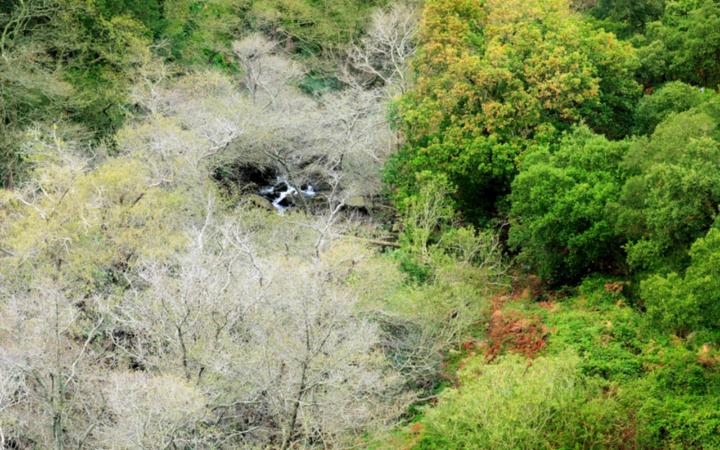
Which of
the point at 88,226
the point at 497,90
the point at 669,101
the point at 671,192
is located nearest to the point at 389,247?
the point at 497,90

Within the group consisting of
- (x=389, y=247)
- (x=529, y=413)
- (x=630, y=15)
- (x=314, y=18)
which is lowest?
(x=389, y=247)

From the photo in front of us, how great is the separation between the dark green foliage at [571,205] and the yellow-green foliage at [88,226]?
11.7m

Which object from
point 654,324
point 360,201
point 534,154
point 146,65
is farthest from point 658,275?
point 146,65

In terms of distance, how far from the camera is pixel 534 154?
91.0 ft

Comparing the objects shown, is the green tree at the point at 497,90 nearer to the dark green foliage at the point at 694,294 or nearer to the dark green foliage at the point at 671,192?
the dark green foliage at the point at 671,192

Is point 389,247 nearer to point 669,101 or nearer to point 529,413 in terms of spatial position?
point 669,101

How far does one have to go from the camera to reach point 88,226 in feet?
80.0

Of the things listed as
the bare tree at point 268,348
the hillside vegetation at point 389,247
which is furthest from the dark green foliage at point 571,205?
the bare tree at point 268,348

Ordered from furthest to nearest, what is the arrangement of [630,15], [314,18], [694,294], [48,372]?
[314,18] → [630,15] → [48,372] → [694,294]

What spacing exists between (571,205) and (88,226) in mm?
15227

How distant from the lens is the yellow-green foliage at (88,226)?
23.9m

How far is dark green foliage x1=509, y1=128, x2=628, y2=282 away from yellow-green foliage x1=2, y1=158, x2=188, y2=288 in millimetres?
11671

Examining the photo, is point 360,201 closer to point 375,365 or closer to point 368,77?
point 368,77

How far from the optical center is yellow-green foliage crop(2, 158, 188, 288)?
23.9 m
